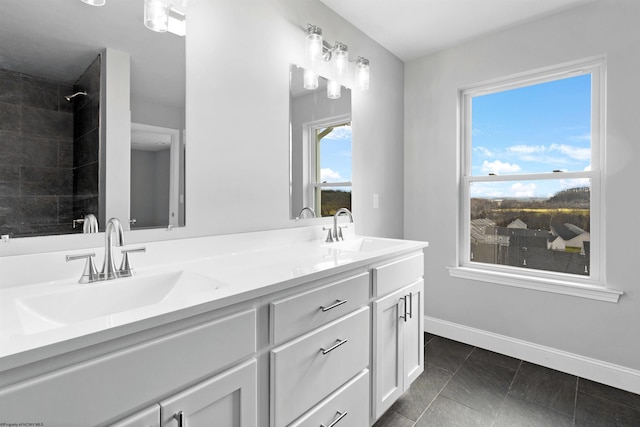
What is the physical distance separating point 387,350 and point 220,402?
3.11 feet

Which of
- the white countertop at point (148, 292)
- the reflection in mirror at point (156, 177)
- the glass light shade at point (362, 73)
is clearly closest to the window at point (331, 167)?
the glass light shade at point (362, 73)

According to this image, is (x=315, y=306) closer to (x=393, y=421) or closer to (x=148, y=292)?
(x=148, y=292)

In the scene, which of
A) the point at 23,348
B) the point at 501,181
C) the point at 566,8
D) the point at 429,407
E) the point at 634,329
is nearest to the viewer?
the point at 23,348

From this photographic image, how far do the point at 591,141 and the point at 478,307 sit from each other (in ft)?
4.70

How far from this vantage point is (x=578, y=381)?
208 cm

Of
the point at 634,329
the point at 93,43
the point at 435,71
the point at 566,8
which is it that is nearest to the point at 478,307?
the point at 634,329

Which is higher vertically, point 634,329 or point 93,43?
point 93,43

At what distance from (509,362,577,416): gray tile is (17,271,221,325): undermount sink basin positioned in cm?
199

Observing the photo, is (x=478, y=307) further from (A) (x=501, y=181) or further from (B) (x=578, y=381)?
(A) (x=501, y=181)

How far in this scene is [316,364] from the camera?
46.2 inches

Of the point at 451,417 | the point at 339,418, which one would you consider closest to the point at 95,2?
the point at 339,418

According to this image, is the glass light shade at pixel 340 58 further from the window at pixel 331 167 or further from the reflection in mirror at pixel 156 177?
the reflection in mirror at pixel 156 177

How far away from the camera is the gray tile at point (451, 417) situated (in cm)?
167

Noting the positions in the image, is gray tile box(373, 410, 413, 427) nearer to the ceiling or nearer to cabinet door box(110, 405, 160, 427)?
cabinet door box(110, 405, 160, 427)
